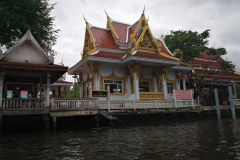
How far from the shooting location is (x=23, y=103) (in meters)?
10.7

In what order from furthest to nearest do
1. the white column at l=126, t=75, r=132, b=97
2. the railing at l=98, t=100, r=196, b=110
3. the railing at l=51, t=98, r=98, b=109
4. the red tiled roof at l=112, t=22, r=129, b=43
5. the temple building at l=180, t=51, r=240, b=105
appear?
1. the temple building at l=180, t=51, r=240, b=105
2. the red tiled roof at l=112, t=22, r=129, b=43
3. the white column at l=126, t=75, r=132, b=97
4. the railing at l=98, t=100, r=196, b=110
5. the railing at l=51, t=98, r=98, b=109

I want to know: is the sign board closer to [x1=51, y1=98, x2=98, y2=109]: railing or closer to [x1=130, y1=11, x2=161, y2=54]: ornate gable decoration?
[x1=51, y1=98, x2=98, y2=109]: railing

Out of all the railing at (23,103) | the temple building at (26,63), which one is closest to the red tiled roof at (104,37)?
the temple building at (26,63)

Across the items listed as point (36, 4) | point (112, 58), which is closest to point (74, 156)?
point (112, 58)

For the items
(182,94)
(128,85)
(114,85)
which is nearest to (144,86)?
(128,85)

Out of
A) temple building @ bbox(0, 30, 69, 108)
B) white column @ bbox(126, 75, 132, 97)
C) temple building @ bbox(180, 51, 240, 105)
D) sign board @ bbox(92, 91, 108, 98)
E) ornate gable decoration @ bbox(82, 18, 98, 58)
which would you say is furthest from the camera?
temple building @ bbox(180, 51, 240, 105)

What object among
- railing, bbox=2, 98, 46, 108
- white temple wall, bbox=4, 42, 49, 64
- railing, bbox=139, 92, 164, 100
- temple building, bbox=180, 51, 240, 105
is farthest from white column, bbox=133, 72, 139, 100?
temple building, bbox=180, 51, 240, 105

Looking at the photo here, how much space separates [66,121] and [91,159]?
7934 mm

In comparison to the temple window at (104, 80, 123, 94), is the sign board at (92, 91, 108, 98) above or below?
below

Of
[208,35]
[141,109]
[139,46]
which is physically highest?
[208,35]

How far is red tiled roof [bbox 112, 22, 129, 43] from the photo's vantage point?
1987 centimetres

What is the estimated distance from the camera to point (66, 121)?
12.5 metres

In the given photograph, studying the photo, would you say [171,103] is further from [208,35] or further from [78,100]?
[208,35]

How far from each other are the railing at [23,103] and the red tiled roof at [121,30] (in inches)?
429
